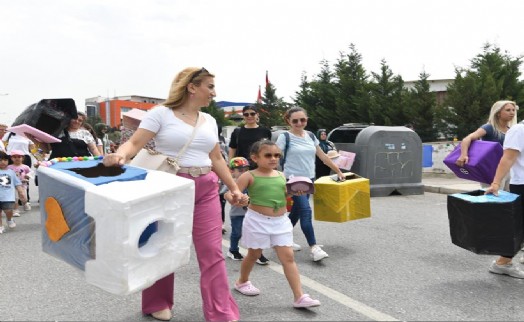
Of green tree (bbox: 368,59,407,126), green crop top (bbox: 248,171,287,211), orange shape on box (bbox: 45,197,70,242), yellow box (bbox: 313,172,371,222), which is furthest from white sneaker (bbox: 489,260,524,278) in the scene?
green tree (bbox: 368,59,407,126)

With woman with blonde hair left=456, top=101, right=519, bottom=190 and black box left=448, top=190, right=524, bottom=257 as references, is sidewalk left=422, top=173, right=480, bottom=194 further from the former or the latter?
black box left=448, top=190, right=524, bottom=257

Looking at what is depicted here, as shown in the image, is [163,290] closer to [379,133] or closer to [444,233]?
[444,233]

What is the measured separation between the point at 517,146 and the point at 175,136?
2805mm

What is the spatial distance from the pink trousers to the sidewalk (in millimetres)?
8416

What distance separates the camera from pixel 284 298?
3.76 metres

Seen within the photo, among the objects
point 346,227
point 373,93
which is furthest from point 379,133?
point 373,93

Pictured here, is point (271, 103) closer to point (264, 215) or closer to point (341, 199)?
point (341, 199)

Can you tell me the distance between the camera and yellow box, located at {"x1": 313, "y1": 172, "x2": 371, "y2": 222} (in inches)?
204

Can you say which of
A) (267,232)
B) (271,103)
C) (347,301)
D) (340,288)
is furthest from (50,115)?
(271,103)

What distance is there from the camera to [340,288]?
399 cm

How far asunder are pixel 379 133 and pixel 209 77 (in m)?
7.54

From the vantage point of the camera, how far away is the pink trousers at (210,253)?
9.95ft

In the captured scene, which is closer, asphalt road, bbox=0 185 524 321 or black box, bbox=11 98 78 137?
asphalt road, bbox=0 185 524 321

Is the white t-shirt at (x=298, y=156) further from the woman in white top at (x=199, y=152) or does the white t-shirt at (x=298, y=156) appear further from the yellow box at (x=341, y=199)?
the woman in white top at (x=199, y=152)
